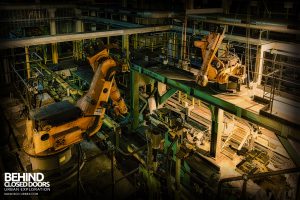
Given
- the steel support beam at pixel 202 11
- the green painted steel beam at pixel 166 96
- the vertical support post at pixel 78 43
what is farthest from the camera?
the vertical support post at pixel 78 43

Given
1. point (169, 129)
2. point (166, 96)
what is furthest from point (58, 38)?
point (169, 129)

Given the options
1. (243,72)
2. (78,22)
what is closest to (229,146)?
(243,72)

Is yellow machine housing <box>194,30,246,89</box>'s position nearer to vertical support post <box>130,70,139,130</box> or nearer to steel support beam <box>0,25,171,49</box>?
vertical support post <box>130,70,139,130</box>

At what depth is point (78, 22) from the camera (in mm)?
14438

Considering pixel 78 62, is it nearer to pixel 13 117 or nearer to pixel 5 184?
pixel 13 117

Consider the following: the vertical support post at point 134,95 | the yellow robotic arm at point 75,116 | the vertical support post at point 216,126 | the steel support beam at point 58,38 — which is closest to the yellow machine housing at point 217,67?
the vertical support post at point 216,126

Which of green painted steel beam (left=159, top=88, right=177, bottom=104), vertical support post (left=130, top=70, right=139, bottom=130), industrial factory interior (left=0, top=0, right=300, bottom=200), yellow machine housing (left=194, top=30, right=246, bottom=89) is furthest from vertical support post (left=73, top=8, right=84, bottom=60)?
yellow machine housing (left=194, top=30, right=246, bottom=89)

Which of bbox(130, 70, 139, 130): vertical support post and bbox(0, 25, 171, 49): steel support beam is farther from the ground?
bbox(0, 25, 171, 49): steel support beam

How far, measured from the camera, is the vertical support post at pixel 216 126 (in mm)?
6916

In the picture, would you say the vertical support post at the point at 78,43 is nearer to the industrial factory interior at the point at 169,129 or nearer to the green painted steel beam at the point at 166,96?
the industrial factory interior at the point at 169,129

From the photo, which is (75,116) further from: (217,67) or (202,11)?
(202,11)

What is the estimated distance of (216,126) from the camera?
279 inches

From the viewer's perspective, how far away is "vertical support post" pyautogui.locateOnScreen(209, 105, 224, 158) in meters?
6.92

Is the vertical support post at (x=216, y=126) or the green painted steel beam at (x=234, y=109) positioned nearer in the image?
the green painted steel beam at (x=234, y=109)
